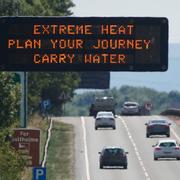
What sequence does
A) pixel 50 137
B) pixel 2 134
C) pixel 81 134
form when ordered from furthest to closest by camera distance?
pixel 81 134, pixel 50 137, pixel 2 134

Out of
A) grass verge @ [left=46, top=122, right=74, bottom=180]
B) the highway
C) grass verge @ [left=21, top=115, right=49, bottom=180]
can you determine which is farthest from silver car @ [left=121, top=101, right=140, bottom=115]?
grass verge @ [left=21, top=115, right=49, bottom=180]

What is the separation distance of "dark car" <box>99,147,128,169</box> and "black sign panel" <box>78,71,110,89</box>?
87.3m

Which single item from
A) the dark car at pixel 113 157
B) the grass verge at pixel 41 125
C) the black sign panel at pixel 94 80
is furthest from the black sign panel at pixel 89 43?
the black sign panel at pixel 94 80

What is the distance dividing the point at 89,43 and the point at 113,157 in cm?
4364

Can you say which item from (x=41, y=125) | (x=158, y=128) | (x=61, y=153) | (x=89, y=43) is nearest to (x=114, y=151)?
(x=61, y=153)

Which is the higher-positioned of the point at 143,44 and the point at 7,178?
the point at 143,44

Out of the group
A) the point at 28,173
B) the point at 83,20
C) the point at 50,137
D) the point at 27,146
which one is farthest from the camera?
the point at 50,137

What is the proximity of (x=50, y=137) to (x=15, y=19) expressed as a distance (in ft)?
194

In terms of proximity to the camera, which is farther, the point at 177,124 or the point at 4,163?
the point at 177,124

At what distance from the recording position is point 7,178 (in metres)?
31.1

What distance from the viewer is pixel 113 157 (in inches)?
2744

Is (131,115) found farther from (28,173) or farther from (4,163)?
(4,163)

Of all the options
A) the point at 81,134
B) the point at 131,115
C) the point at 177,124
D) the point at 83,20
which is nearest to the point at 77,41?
the point at 83,20

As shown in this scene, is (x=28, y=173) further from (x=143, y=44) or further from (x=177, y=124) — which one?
(x=177, y=124)
